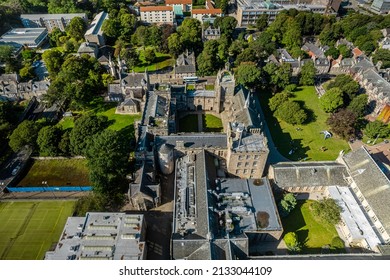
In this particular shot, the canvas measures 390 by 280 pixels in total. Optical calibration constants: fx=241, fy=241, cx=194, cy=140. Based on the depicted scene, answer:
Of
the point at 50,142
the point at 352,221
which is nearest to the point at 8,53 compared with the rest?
the point at 50,142

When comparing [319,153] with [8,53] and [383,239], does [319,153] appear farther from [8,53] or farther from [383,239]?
[8,53]

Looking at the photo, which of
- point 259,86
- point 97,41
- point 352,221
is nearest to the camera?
point 352,221

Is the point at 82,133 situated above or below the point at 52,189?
above

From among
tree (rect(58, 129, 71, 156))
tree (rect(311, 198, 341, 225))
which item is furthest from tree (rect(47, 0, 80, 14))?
tree (rect(311, 198, 341, 225))

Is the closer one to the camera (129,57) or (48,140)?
(48,140)

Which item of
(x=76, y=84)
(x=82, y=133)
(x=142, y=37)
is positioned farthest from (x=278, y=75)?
(x=76, y=84)

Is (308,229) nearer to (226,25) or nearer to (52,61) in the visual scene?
(226,25)
